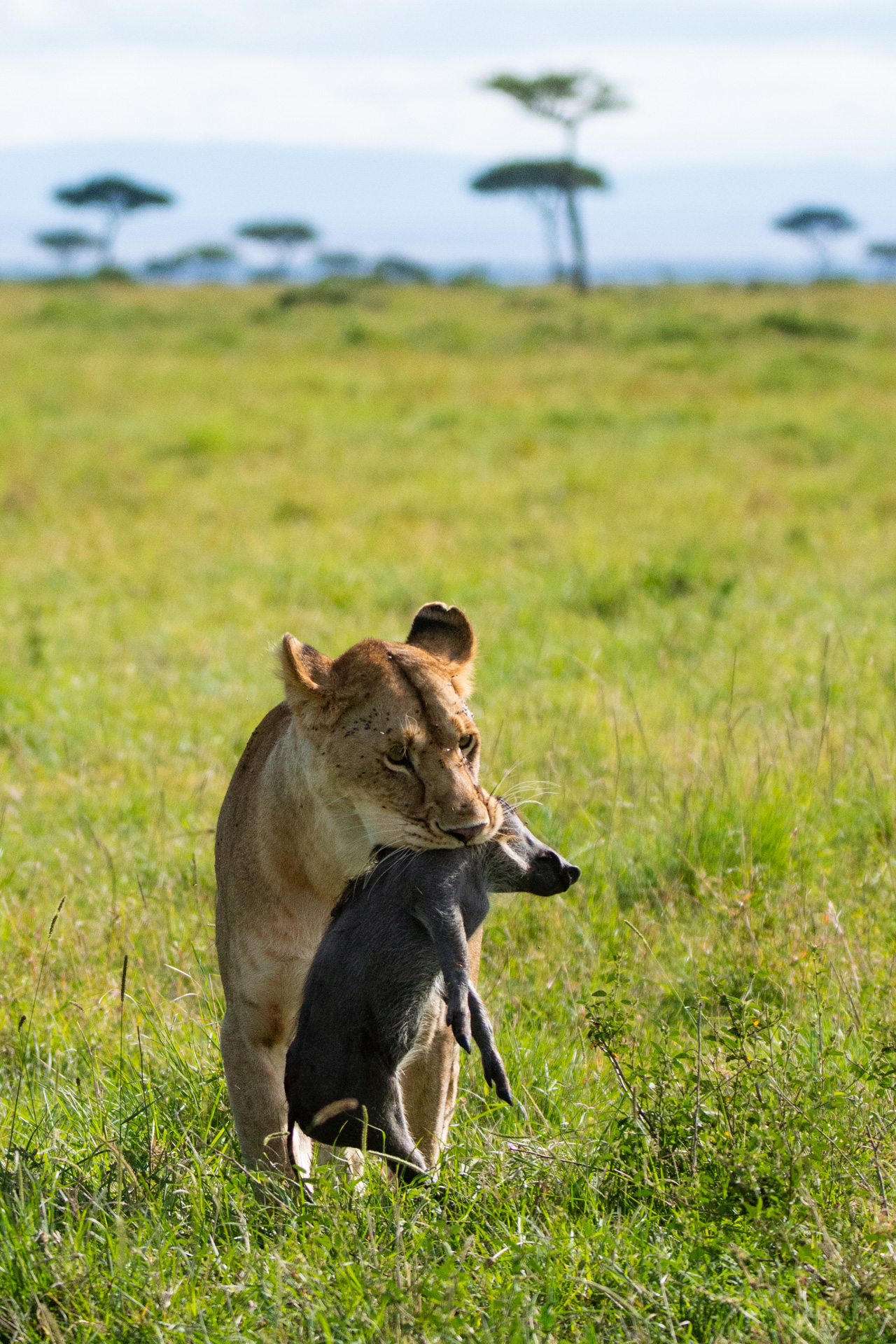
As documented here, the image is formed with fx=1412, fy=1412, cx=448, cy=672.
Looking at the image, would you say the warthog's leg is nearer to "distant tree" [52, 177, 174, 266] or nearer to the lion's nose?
the lion's nose

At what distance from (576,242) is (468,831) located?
180 feet

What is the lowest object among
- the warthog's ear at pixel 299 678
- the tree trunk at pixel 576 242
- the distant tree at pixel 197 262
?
the warthog's ear at pixel 299 678

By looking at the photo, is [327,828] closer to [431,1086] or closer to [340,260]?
[431,1086]

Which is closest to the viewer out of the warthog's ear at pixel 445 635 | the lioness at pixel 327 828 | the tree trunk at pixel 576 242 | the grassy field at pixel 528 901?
the grassy field at pixel 528 901

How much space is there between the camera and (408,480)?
13.2 metres

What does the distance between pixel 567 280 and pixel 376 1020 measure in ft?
200

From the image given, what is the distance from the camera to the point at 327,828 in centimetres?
266

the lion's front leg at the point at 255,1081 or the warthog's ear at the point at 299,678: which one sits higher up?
the warthog's ear at the point at 299,678

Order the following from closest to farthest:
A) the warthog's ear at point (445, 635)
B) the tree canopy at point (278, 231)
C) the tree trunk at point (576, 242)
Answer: the warthog's ear at point (445, 635) < the tree trunk at point (576, 242) < the tree canopy at point (278, 231)

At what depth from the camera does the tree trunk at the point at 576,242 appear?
52562 mm

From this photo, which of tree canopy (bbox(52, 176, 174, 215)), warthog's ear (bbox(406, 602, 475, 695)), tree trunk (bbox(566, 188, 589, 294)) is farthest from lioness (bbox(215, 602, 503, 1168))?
tree canopy (bbox(52, 176, 174, 215))

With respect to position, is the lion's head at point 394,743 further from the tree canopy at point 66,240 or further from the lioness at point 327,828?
the tree canopy at point 66,240

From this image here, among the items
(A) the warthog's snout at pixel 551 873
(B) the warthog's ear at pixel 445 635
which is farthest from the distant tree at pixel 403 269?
(A) the warthog's snout at pixel 551 873

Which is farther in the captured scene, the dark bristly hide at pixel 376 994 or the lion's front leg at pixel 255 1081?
the lion's front leg at pixel 255 1081
